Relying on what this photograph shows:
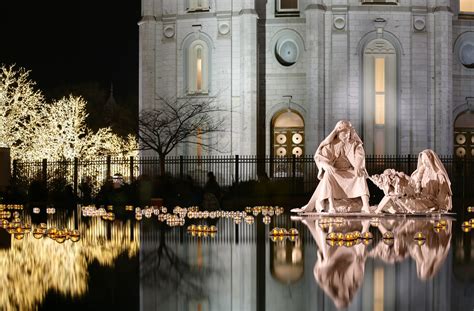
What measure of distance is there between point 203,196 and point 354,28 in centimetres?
1794

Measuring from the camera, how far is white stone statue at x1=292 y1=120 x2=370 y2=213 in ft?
85.9

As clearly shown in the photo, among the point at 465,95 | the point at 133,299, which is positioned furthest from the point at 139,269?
the point at 465,95

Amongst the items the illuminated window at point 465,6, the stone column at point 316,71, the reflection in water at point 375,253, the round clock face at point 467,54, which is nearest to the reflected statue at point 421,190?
the reflection in water at point 375,253

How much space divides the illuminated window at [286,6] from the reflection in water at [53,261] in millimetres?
29902

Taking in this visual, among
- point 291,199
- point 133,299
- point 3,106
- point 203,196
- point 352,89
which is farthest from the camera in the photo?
point 3,106

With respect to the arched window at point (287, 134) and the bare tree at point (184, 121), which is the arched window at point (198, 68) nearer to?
the bare tree at point (184, 121)

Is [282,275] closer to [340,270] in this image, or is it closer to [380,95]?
[340,270]

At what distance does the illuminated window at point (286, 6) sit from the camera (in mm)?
51656

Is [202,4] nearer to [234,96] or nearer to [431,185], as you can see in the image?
[234,96]

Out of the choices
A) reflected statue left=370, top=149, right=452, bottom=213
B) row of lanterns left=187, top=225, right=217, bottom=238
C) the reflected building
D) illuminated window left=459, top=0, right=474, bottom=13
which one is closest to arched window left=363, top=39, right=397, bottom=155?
illuminated window left=459, top=0, right=474, bottom=13

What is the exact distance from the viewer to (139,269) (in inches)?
555

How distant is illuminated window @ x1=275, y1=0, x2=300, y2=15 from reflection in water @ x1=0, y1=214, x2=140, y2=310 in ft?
98.1

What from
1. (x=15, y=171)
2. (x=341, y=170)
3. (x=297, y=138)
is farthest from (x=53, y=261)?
(x=297, y=138)

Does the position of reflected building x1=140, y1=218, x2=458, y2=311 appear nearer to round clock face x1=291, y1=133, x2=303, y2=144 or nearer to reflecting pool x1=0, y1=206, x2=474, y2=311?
reflecting pool x1=0, y1=206, x2=474, y2=311
